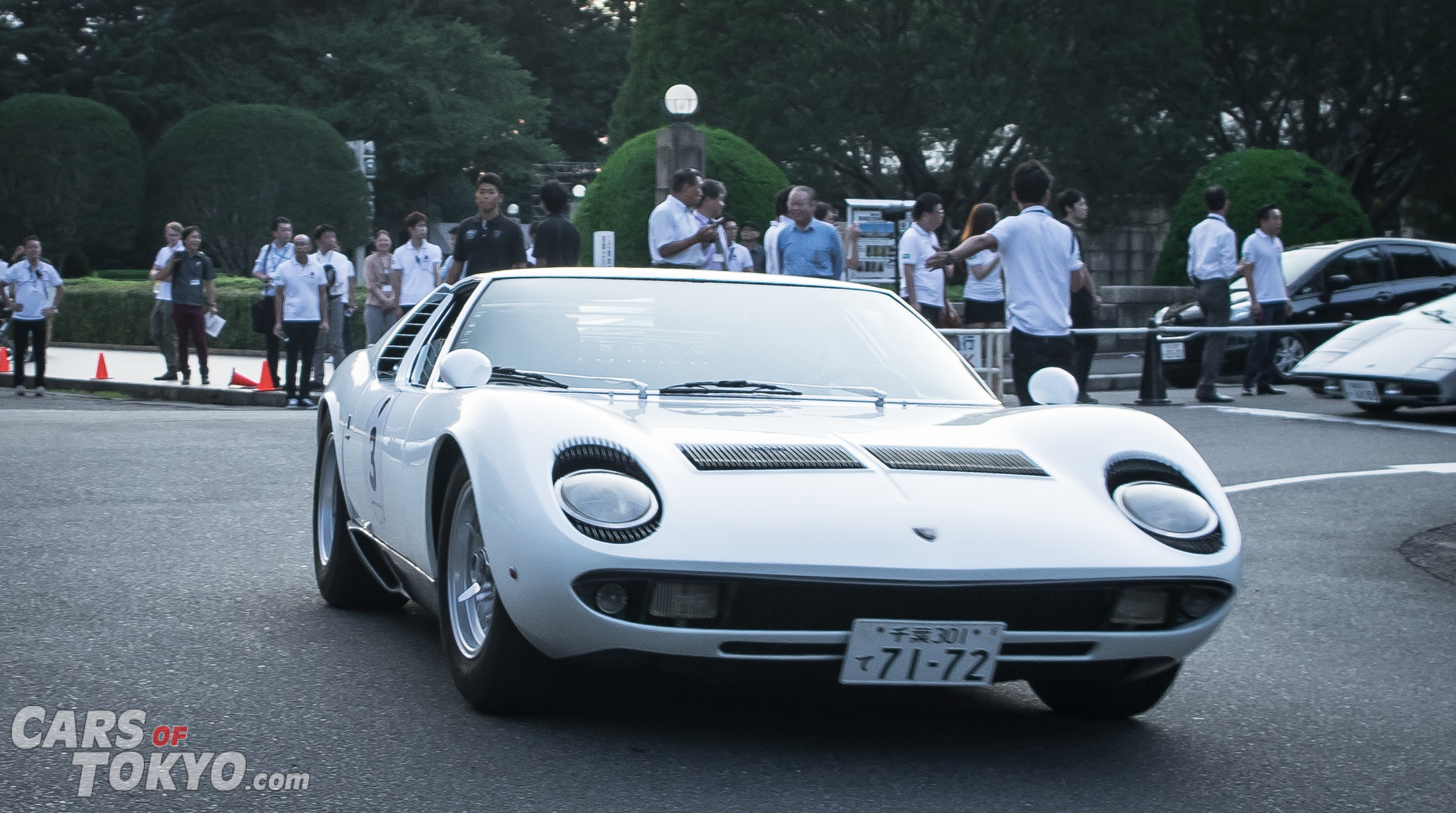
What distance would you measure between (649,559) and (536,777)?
1.73 feet

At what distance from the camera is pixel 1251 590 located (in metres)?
6.51

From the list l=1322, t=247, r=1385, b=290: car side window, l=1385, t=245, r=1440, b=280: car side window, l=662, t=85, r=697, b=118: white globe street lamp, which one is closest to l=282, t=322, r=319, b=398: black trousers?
l=662, t=85, r=697, b=118: white globe street lamp

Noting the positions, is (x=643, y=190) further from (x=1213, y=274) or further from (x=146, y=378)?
(x=1213, y=274)

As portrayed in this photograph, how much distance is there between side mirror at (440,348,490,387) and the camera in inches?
180

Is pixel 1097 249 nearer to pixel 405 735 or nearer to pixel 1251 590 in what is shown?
pixel 1251 590

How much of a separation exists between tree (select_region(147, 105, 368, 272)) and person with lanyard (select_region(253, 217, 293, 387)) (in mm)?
21820

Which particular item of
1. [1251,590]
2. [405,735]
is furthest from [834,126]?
[405,735]

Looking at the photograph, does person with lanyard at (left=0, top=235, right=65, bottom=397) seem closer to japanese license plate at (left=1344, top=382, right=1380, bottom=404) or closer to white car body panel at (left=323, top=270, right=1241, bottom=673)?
japanese license plate at (left=1344, top=382, right=1380, bottom=404)

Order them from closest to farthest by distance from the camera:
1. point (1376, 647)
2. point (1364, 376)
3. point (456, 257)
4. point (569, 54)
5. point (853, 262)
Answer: point (1376, 647) < point (456, 257) < point (1364, 376) < point (853, 262) < point (569, 54)

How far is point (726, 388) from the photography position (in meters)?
4.79

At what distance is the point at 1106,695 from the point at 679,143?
620 inches

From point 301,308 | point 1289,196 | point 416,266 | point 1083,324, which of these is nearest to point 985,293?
point 1083,324

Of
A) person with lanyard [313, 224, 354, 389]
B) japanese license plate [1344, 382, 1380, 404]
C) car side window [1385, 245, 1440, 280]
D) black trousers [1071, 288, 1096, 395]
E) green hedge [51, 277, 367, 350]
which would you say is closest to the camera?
japanese license plate [1344, 382, 1380, 404]

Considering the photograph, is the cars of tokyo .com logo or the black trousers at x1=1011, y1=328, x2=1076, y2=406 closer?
the cars of tokyo .com logo
